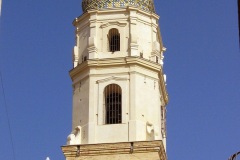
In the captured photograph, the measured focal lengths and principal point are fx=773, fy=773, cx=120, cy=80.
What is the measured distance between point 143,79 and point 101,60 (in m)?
1.78

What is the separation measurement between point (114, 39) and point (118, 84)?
226 centimetres

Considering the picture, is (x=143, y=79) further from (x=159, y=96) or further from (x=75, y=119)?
(x=75, y=119)

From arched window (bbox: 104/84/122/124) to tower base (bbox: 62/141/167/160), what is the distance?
1.28 m

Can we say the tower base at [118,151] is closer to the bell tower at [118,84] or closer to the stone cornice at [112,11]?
the bell tower at [118,84]

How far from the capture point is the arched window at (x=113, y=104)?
28.9 m

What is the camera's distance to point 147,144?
27812mm

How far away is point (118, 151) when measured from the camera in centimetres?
2778

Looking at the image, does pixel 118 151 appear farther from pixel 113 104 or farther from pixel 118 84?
pixel 118 84

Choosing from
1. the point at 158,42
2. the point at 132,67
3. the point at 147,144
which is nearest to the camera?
the point at 147,144

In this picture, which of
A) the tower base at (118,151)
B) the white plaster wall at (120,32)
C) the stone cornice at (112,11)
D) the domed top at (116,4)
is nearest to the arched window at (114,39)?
the white plaster wall at (120,32)

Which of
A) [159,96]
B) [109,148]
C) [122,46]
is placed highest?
[122,46]

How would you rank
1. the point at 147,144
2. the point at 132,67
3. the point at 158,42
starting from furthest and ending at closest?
the point at 158,42 < the point at 132,67 < the point at 147,144

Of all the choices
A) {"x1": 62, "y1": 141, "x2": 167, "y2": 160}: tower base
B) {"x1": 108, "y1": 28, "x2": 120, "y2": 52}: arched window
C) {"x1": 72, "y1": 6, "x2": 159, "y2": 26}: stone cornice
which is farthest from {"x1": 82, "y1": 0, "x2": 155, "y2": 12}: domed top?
{"x1": 62, "y1": 141, "x2": 167, "y2": 160}: tower base

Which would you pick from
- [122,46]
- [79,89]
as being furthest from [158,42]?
[79,89]
